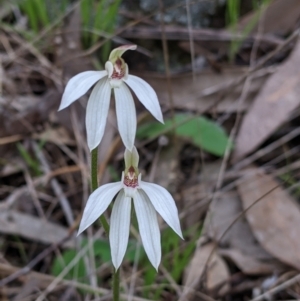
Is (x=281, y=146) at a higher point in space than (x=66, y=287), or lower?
higher

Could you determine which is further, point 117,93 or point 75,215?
point 75,215

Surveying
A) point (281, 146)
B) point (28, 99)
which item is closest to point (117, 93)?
point (281, 146)

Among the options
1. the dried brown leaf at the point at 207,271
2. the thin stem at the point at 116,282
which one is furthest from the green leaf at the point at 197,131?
the thin stem at the point at 116,282

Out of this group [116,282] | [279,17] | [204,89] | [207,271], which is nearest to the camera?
[116,282]

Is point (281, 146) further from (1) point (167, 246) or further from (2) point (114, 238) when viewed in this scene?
(2) point (114, 238)

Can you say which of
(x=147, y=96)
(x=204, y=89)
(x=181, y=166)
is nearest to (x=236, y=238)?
(x=181, y=166)

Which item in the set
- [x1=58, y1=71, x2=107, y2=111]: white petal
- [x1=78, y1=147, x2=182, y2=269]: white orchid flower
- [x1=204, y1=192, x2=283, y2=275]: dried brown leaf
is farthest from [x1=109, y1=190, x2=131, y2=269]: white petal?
[x1=204, y1=192, x2=283, y2=275]: dried brown leaf

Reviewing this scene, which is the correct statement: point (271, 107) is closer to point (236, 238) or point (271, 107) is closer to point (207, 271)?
point (236, 238)
